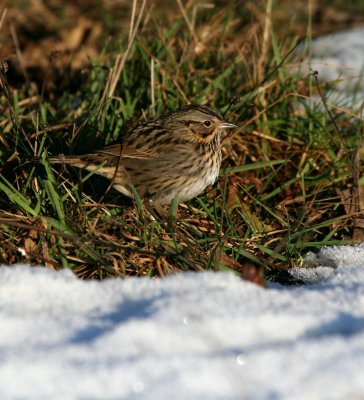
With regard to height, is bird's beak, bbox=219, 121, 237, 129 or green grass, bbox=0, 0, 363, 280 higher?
bird's beak, bbox=219, 121, 237, 129

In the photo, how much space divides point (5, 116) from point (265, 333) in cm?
320

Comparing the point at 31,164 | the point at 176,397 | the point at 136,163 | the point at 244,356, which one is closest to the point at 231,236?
the point at 136,163

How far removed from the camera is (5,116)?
5.54 meters

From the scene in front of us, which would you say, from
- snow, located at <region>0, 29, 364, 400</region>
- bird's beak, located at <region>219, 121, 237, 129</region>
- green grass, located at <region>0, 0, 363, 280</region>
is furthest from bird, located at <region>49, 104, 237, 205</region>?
snow, located at <region>0, 29, 364, 400</region>

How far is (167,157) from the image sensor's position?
16.4 ft

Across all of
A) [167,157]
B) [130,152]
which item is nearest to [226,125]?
[167,157]

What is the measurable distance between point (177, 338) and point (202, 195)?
2.24 m

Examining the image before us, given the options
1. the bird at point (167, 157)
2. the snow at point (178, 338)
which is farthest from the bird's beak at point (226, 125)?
the snow at point (178, 338)

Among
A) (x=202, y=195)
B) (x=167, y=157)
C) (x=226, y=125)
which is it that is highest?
(x=226, y=125)

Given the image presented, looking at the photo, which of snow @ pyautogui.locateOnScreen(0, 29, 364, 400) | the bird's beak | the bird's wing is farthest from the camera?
the bird's beak

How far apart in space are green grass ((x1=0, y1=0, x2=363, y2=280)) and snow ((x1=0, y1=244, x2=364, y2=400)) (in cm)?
41

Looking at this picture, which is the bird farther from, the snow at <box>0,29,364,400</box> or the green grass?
the snow at <box>0,29,364,400</box>

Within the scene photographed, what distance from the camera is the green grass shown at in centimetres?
412

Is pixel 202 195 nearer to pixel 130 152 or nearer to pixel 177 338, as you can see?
pixel 130 152
